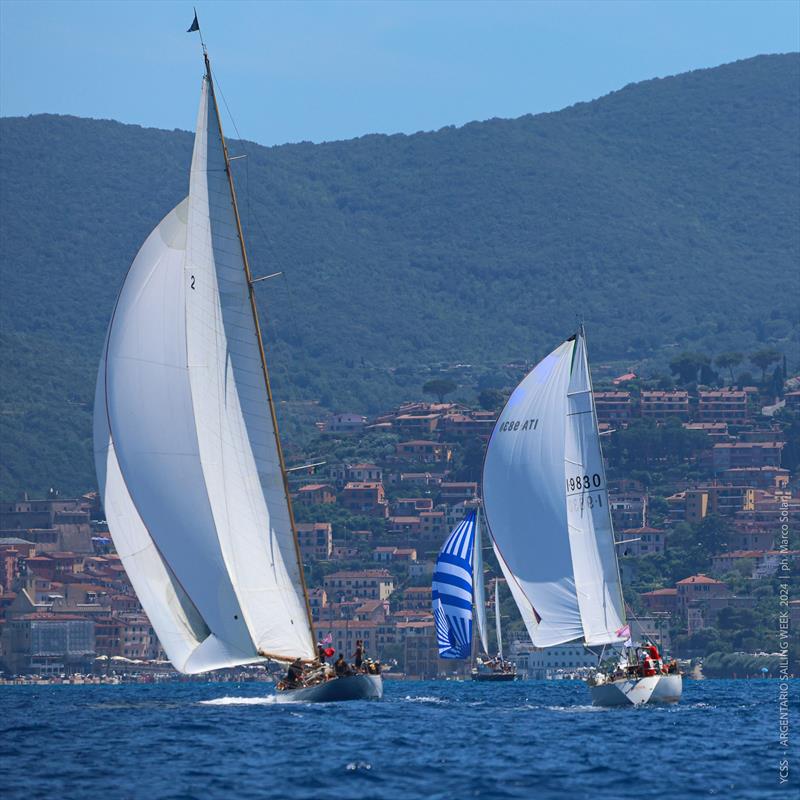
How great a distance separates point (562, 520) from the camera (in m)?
52.2

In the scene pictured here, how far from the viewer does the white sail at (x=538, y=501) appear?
172 feet

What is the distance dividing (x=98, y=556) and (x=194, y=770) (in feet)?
521

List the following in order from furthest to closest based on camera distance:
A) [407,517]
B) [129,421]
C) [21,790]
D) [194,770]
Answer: [407,517] < [129,421] < [194,770] < [21,790]

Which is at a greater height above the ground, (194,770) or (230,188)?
(230,188)

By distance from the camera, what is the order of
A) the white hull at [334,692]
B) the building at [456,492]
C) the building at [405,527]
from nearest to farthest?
the white hull at [334,692] → the building at [405,527] → the building at [456,492]

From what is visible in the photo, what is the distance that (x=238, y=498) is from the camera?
43.0 metres

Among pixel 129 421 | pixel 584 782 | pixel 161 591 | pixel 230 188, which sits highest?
pixel 230 188

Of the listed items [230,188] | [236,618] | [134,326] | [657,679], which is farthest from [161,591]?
[657,679]

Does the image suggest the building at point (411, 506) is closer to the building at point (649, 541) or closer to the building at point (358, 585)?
the building at point (358, 585)

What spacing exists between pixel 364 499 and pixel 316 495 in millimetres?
4458

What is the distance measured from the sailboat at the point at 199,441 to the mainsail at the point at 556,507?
31.8 feet

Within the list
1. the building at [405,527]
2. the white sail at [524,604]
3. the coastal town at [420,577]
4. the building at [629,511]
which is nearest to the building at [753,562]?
the coastal town at [420,577]

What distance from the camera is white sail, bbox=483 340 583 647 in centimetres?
5241

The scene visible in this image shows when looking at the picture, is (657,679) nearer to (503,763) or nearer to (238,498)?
(238,498)
